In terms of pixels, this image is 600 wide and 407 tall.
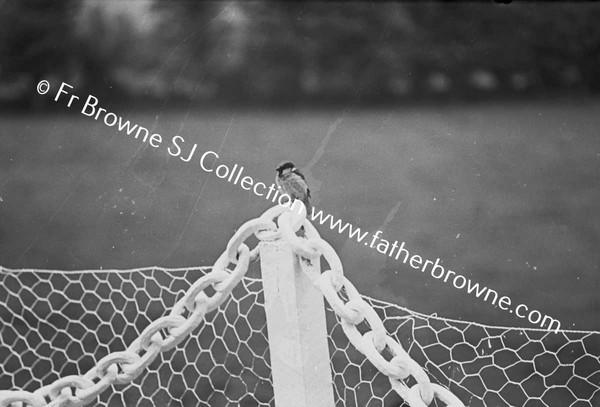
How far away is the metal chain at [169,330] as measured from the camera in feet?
2.01

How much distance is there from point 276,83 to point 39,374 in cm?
108

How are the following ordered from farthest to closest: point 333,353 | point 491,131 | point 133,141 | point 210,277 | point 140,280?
point 133,141, point 491,131, point 140,280, point 333,353, point 210,277

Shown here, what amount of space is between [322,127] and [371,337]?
1624 mm

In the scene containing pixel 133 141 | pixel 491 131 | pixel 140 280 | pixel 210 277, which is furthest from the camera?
pixel 133 141

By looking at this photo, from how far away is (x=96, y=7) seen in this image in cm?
223

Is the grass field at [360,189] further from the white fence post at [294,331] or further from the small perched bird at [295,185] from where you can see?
the white fence post at [294,331]

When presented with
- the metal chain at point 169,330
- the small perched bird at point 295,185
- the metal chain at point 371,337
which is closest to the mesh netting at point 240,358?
the small perched bird at point 295,185

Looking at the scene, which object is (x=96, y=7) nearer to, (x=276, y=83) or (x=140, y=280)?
(x=276, y=83)

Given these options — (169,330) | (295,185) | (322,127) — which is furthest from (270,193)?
(169,330)

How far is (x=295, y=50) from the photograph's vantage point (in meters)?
2.19

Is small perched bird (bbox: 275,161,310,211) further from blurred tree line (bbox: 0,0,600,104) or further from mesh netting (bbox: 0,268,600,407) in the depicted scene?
blurred tree line (bbox: 0,0,600,104)

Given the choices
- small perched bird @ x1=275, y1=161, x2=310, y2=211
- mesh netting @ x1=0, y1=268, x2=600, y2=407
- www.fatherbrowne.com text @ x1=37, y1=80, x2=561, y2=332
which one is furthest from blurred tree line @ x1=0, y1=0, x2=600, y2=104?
small perched bird @ x1=275, y1=161, x2=310, y2=211

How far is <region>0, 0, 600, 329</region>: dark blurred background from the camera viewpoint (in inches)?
80.2

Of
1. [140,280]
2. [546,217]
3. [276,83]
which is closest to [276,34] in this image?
[276,83]
